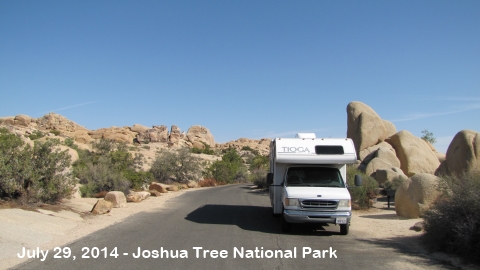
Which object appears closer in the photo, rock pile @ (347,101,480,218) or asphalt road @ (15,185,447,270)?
asphalt road @ (15,185,447,270)

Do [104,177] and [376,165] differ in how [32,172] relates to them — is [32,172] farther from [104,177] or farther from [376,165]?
[376,165]

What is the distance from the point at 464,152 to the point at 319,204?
1597cm

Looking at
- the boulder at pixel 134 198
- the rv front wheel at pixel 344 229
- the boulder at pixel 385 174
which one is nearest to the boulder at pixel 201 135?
the boulder at pixel 385 174

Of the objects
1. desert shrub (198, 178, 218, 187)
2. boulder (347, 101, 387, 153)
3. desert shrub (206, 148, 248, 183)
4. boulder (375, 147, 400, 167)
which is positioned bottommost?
desert shrub (198, 178, 218, 187)

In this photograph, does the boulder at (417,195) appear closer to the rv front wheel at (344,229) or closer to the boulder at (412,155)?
the rv front wheel at (344,229)

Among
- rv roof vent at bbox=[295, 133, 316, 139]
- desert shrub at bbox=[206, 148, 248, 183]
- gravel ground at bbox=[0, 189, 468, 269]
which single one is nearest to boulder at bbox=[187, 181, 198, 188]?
desert shrub at bbox=[206, 148, 248, 183]

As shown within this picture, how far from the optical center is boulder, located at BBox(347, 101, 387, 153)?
35938 millimetres

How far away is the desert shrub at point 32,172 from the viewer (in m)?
13.4

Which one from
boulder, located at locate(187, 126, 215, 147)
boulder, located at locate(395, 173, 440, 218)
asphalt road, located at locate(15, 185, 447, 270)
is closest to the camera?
asphalt road, located at locate(15, 185, 447, 270)

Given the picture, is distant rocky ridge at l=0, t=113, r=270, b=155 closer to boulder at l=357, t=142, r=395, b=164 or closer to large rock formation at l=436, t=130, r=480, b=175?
boulder at l=357, t=142, r=395, b=164

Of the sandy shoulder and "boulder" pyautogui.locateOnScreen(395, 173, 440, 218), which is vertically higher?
"boulder" pyautogui.locateOnScreen(395, 173, 440, 218)

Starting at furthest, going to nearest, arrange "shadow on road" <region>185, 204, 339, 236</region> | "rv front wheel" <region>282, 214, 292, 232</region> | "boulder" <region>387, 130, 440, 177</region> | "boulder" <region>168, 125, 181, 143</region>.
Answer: "boulder" <region>168, 125, 181, 143</region> → "boulder" <region>387, 130, 440, 177</region> → "shadow on road" <region>185, 204, 339, 236</region> → "rv front wheel" <region>282, 214, 292, 232</region>

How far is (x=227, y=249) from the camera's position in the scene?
374 inches

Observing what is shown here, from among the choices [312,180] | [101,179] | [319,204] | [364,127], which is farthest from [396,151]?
[319,204]
